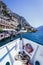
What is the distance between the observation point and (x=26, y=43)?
2.03m

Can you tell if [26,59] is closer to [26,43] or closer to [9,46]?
[26,43]

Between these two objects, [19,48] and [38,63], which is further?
[19,48]

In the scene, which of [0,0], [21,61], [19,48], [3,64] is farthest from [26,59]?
[0,0]

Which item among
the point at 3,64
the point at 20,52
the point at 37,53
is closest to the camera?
the point at 3,64

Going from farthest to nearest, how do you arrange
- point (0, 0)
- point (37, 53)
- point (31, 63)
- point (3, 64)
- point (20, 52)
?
point (0, 0), point (20, 52), point (31, 63), point (37, 53), point (3, 64)

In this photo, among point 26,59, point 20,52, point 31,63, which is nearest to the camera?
point 31,63

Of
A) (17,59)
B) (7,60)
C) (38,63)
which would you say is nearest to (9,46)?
(7,60)

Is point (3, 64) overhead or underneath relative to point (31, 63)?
overhead

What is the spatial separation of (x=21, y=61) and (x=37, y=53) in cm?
36

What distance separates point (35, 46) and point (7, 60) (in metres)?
0.47

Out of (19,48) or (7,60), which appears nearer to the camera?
(7,60)

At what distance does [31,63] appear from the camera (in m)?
1.83

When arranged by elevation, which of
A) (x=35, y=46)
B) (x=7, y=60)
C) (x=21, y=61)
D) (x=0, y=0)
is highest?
(x=0, y=0)

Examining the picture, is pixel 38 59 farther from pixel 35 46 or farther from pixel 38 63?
pixel 35 46
